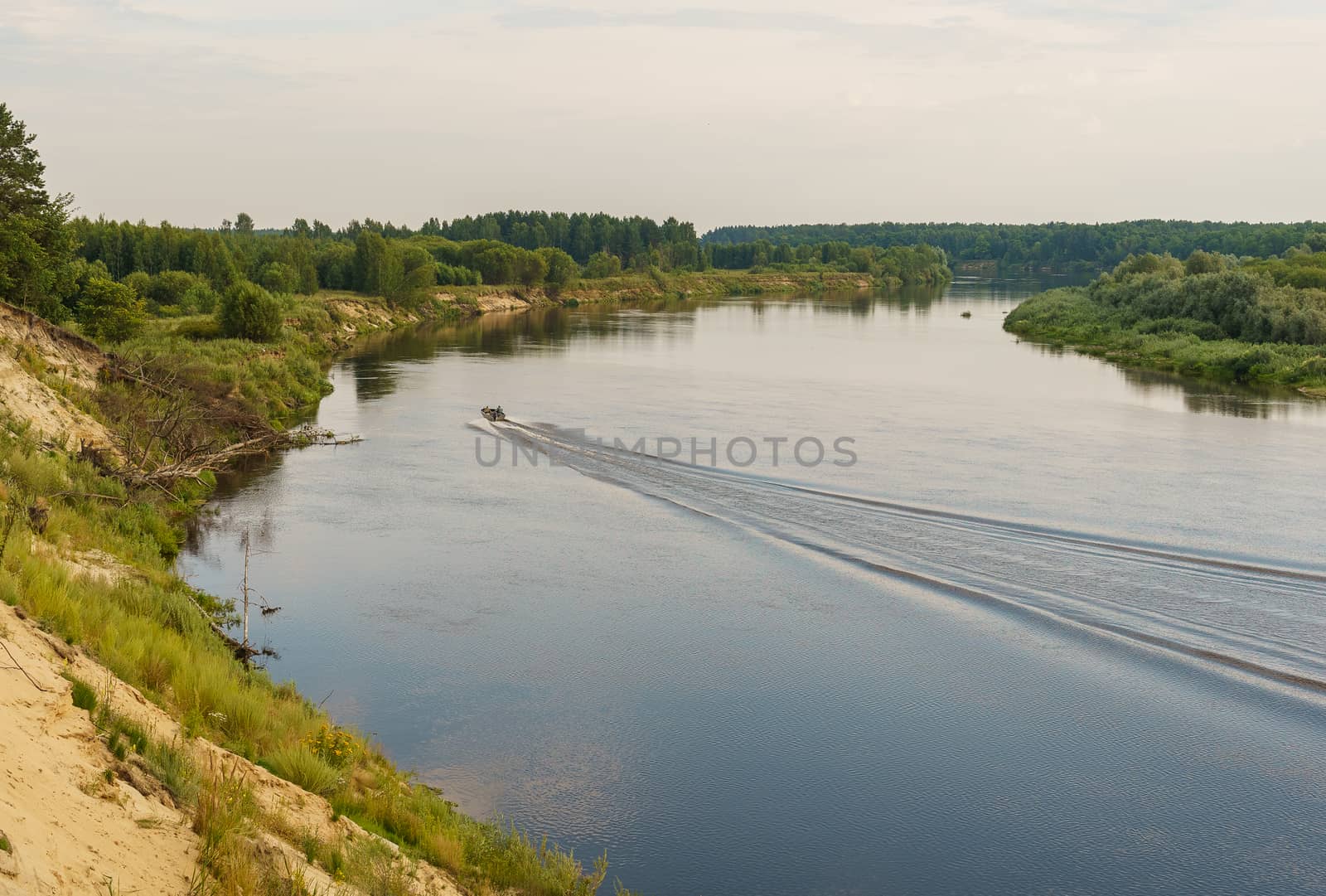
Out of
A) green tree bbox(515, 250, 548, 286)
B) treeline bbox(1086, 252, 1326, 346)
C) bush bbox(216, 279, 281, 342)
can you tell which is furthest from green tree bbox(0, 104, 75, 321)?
green tree bbox(515, 250, 548, 286)

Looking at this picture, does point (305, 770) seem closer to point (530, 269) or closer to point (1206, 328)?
point (1206, 328)

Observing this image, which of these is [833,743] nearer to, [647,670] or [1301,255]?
[647,670]

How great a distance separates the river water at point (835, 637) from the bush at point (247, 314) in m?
12.7

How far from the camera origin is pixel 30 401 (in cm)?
1986

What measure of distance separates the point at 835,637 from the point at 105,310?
29.1 meters

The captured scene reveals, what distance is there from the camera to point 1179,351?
161 ft

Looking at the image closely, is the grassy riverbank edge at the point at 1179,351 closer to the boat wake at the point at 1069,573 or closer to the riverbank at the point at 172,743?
the boat wake at the point at 1069,573

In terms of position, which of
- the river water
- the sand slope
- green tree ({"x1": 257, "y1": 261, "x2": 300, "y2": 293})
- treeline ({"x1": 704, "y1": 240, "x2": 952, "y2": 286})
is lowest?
the river water

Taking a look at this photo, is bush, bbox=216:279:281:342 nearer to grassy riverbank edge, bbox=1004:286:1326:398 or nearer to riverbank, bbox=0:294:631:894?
riverbank, bbox=0:294:631:894

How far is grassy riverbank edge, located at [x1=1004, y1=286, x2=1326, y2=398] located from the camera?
4209 cm

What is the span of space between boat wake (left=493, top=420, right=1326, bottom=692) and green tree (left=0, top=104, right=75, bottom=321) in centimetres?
1927

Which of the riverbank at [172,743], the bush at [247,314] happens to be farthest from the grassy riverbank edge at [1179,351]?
the riverbank at [172,743]

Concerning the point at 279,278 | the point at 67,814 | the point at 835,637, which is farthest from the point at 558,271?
the point at 67,814

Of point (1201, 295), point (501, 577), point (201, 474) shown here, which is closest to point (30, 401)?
point (201, 474)
